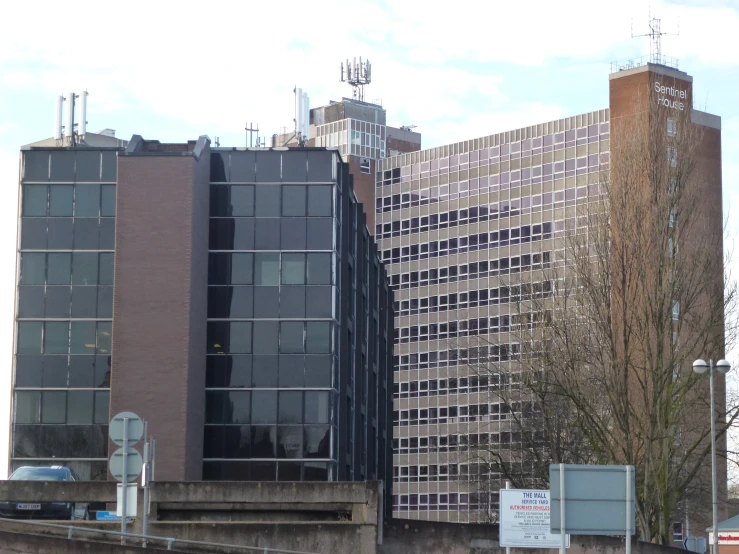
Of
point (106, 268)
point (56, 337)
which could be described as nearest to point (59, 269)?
point (106, 268)

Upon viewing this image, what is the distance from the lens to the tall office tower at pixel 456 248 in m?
107

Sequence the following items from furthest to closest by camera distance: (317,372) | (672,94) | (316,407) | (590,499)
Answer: (672,94) < (317,372) < (316,407) < (590,499)

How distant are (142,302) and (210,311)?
3286 mm

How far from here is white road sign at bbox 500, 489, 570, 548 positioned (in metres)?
23.5

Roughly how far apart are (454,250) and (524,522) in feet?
300

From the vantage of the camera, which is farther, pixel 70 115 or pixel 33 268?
pixel 70 115

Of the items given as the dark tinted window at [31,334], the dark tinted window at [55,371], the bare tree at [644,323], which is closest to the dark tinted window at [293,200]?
the dark tinted window at [55,371]

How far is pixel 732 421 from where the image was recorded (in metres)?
36.2

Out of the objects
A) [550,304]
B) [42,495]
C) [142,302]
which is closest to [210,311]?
[142,302]

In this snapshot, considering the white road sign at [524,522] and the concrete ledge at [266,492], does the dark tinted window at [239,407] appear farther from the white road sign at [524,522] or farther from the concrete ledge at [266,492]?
the concrete ledge at [266,492]

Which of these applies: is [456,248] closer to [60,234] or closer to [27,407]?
[60,234]

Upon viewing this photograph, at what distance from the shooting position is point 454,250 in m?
115

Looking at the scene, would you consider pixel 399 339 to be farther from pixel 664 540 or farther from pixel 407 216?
pixel 664 540

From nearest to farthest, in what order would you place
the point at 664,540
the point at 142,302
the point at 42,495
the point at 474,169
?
the point at 42,495 → the point at 664,540 → the point at 142,302 → the point at 474,169
